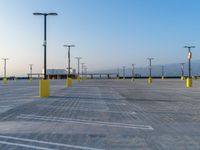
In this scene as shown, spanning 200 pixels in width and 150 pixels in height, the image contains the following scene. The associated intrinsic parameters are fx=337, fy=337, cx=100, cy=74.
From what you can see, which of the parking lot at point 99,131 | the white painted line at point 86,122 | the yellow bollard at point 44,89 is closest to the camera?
the parking lot at point 99,131

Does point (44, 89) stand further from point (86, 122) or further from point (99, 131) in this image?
point (99, 131)

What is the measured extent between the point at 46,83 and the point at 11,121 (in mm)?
12807

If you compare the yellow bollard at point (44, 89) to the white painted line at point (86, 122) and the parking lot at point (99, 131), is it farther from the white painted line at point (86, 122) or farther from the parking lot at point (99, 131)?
the white painted line at point (86, 122)

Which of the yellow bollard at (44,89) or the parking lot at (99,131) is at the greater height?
the yellow bollard at (44,89)

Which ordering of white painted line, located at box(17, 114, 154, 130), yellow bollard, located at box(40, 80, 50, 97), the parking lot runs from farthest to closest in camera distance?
yellow bollard, located at box(40, 80, 50, 97) < white painted line, located at box(17, 114, 154, 130) < the parking lot

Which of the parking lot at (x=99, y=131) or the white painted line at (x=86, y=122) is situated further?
the white painted line at (x=86, y=122)

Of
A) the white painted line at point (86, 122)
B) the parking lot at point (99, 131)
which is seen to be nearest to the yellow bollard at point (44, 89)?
the parking lot at point (99, 131)

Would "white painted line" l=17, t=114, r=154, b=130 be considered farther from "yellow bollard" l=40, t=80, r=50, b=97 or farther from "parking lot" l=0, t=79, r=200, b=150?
"yellow bollard" l=40, t=80, r=50, b=97

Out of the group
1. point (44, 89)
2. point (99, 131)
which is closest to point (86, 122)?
point (99, 131)

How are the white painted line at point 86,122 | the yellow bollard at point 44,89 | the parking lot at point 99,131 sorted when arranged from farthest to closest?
the yellow bollard at point 44,89 < the white painted line at point 86,122 < the parking lot at point 99,131

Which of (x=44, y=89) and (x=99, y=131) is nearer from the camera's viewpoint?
(x=99, y=131)

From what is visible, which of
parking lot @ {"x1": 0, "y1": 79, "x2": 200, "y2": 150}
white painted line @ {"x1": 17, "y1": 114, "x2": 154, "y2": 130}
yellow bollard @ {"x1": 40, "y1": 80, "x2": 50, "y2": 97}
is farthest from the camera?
yellow bollard @ {"x1": 40, "y1": 80, "x2": 50, "y2": 97}

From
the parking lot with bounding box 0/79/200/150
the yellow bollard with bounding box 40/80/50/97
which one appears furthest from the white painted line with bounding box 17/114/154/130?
the yellow bollard with bounding box 40/80/50/97

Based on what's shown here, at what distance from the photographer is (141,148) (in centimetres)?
757
